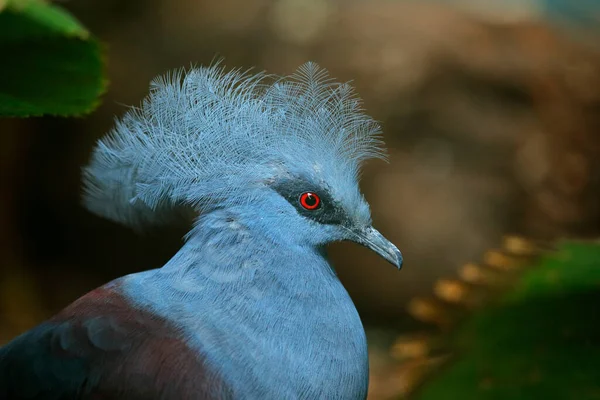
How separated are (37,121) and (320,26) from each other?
6.36ft

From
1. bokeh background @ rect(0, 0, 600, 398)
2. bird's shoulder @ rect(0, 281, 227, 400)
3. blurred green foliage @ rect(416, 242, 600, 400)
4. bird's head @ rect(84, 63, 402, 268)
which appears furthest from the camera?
bokeh background @ rect(0, 0, 600, 398)

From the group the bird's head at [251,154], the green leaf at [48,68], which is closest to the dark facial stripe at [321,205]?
the bird's head at [251,154]

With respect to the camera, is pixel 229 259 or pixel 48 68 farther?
pixel 229 259

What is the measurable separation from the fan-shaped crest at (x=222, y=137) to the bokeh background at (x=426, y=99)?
8.06ft

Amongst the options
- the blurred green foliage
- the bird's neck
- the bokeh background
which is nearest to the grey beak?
the bird's neck

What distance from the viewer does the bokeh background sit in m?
4.07

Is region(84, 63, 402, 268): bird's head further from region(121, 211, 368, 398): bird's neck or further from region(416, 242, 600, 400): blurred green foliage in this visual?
region(416, 242, 600, 400): blurred green foliage

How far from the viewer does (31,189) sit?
176 inches

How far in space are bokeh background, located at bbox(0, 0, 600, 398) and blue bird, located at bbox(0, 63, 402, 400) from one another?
249 cm

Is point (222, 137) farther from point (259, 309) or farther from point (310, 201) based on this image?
point (259, 309)

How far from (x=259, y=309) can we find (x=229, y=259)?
13cm

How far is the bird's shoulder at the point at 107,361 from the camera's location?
134 centimetres

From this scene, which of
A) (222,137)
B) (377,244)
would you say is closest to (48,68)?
(222,137)

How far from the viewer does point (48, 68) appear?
3.31 feet
